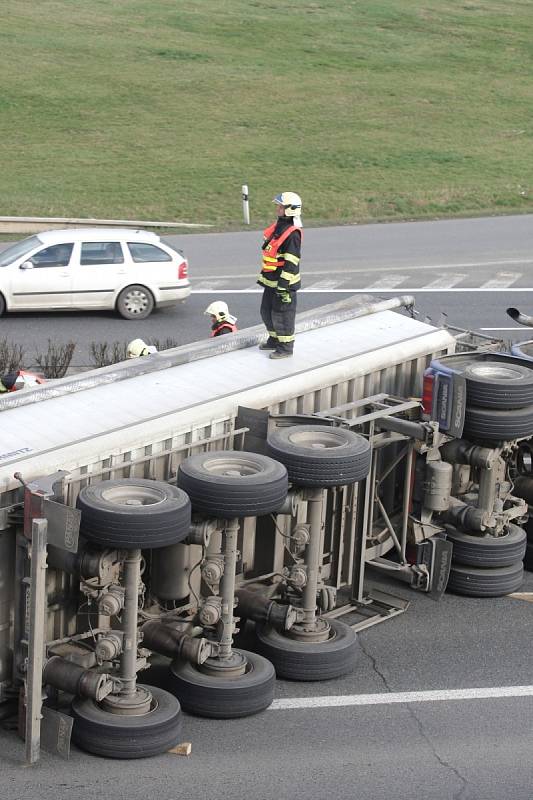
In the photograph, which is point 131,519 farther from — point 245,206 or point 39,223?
point 245,206

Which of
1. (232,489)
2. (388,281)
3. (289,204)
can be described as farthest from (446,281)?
(232,489)

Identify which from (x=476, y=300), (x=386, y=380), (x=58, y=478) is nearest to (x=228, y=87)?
(x=476, y=300)

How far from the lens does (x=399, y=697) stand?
988 cm

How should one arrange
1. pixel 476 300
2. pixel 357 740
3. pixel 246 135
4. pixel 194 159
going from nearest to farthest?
pixel 357 740 < pixel 476 300 < pixel 194 159 < pixel 246 135

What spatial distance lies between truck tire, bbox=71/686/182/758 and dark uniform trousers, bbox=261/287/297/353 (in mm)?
3895

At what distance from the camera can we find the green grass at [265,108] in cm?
3672

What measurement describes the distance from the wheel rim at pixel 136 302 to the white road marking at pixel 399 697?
14.5 metres

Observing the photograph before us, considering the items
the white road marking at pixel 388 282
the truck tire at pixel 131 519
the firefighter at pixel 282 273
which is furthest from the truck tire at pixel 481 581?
the white road marking at pixel 388 282

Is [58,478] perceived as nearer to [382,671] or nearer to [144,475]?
[144,475]

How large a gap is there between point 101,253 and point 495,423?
13.2 meters

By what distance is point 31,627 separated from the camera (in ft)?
27.7

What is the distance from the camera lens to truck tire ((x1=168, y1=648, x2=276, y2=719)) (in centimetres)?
926

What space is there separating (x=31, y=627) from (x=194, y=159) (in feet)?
107

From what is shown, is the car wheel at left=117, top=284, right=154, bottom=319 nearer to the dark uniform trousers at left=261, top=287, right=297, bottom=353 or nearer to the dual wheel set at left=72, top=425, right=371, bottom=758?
the dark uniform trousers at left=261, top=287, right=297, bottom=353
